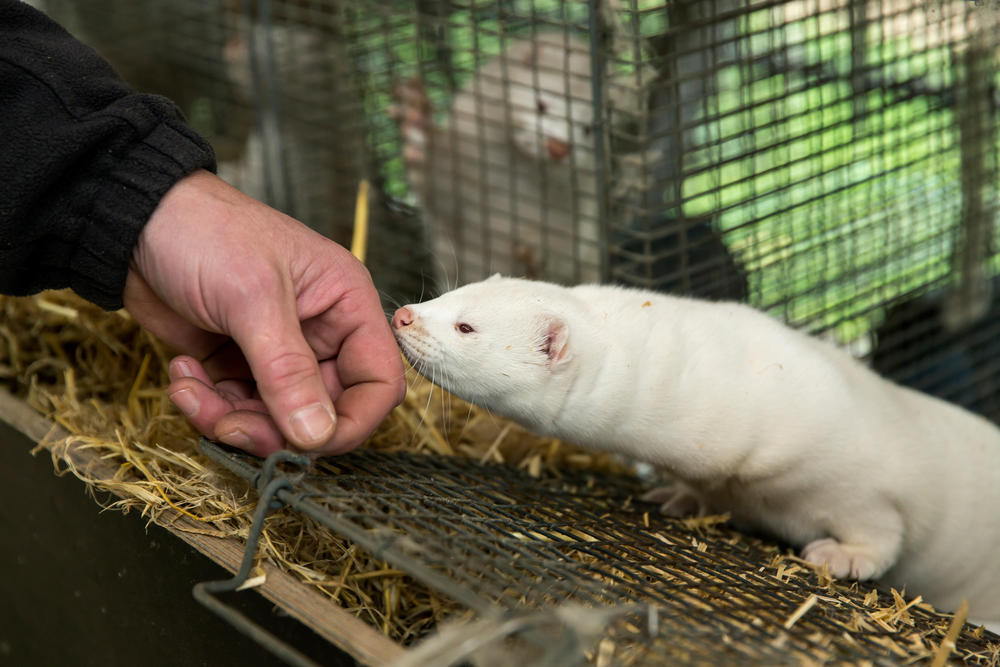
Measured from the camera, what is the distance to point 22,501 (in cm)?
207

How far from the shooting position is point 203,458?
1863 millimetres

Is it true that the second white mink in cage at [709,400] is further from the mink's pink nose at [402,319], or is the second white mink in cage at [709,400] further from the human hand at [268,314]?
the human hand at [268,314]

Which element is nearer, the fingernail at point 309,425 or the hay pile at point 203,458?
the fingernail at point 309,425

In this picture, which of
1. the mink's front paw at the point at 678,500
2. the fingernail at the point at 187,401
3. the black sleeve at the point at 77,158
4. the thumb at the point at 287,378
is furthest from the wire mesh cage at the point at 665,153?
the black sleeve at the point at 77,158

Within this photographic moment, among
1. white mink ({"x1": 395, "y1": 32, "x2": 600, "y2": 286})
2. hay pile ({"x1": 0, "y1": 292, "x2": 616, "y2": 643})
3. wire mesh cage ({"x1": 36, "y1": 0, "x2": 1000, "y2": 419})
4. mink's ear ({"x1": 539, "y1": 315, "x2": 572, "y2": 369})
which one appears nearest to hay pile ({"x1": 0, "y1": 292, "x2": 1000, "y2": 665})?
hay pile ({"x1": 0, "y1": 292, "x2": 616, "y2": 643})

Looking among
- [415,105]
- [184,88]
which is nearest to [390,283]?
[415,105]

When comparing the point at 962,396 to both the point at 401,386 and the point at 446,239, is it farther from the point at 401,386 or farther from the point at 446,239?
the point at 401,386

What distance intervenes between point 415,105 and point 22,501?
201 cm

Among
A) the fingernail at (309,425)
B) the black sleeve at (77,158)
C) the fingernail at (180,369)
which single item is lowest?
the fingernail at (180,369)

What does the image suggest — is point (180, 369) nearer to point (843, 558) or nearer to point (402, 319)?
point (402, 319)

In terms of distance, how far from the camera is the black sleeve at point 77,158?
1604 mm

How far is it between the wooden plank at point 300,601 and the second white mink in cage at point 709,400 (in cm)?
53

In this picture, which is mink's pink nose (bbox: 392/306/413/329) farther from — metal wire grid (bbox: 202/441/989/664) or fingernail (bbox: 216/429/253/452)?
fingernail (bbox: 216/429/253/452)

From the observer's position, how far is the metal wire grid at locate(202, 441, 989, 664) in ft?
4.05
